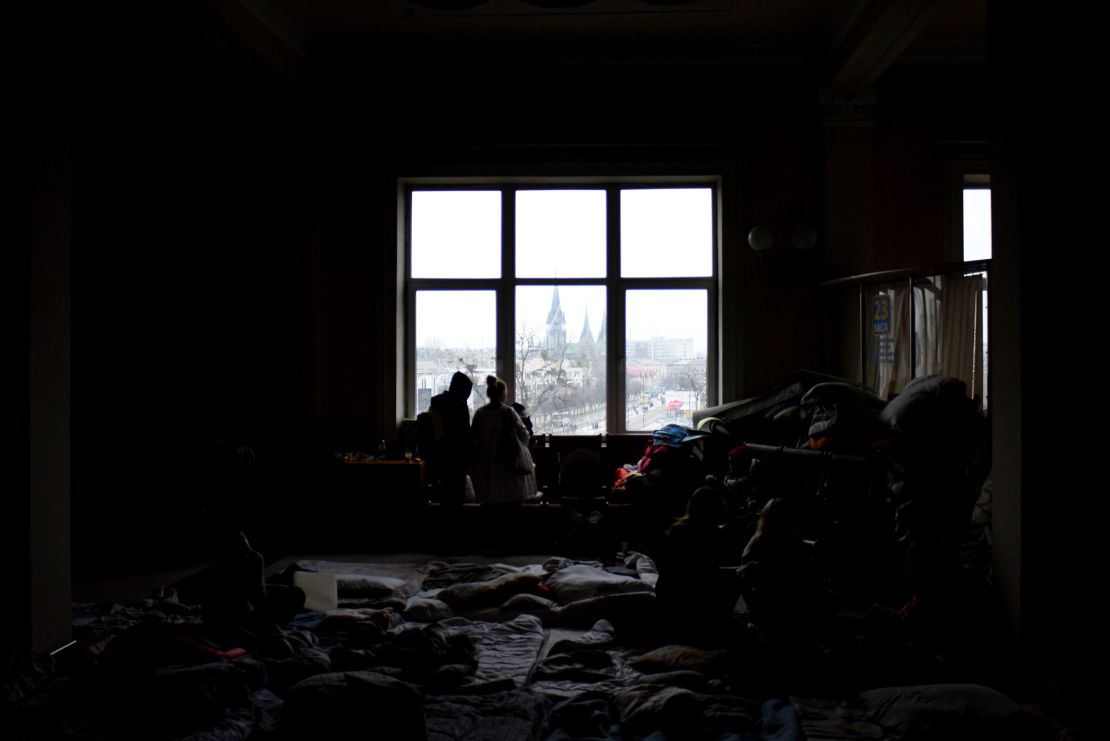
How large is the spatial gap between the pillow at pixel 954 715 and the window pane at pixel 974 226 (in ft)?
17.4

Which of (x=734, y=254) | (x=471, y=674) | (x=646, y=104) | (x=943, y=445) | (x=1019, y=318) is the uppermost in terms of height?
(x=646, y=104)

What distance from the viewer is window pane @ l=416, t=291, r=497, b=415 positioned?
773cm

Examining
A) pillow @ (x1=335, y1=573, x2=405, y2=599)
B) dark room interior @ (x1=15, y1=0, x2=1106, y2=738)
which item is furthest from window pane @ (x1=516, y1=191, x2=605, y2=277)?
pillow @ (x1=335, y1=573, x2=405, y2=599)

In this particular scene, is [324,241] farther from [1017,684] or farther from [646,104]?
[1017,684]

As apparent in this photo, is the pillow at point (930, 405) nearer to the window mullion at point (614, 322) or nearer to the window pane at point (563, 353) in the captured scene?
the window mullion at point (614, 322)

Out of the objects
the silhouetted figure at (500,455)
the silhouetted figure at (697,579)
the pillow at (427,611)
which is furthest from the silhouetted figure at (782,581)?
the silhouetted figure at (500,455)

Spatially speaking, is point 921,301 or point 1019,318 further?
point 921,301

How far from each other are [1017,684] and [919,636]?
1.40ft

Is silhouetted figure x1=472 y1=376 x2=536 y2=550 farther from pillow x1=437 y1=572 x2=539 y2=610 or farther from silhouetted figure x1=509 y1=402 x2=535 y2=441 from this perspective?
pillow x1=437 y1=572 x2=539 y2=610

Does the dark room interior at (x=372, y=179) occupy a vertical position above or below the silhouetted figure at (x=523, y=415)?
above

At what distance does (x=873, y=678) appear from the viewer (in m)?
3.41

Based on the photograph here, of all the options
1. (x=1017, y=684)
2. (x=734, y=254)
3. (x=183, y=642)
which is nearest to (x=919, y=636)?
(x=1017, y=684)

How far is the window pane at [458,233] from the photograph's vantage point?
7.71 metres

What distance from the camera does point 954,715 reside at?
9.39ft
